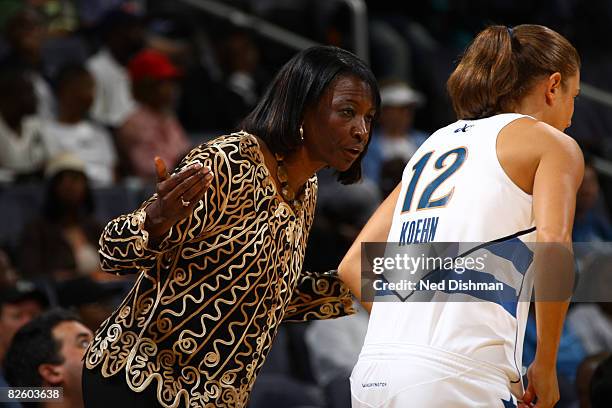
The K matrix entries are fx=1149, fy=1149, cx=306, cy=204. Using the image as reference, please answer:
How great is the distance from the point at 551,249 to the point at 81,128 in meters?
5.36

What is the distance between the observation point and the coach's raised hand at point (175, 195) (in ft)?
→ 8.87

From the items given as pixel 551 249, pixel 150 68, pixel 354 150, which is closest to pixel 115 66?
pixel 150 68

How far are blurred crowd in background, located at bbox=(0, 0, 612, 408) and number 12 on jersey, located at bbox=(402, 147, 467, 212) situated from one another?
130 cm

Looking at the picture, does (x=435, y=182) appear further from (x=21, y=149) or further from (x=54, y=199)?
(x=21, y=149)

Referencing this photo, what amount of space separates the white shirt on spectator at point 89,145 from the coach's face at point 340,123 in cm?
434

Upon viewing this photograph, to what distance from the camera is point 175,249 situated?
293 centimetres

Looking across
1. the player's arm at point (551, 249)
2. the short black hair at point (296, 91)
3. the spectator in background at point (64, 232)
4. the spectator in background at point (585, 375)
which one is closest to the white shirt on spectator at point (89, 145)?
the spectator in background at point (64, 232)

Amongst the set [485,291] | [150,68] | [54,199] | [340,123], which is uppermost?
[340,123]

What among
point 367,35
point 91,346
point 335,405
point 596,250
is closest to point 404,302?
point 91,346

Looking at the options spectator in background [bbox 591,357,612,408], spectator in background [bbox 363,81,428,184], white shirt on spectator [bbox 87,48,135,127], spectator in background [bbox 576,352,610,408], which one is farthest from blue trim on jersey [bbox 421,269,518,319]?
white shirt on spectator [bbox 87,48,135,127]

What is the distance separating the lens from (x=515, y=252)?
8.74 feet

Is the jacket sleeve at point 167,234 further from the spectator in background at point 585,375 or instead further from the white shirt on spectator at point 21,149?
the white shirt on spectator at point 21,149

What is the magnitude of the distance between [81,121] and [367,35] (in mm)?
2646

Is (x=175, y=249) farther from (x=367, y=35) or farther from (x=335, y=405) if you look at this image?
(x=367, y=35)
